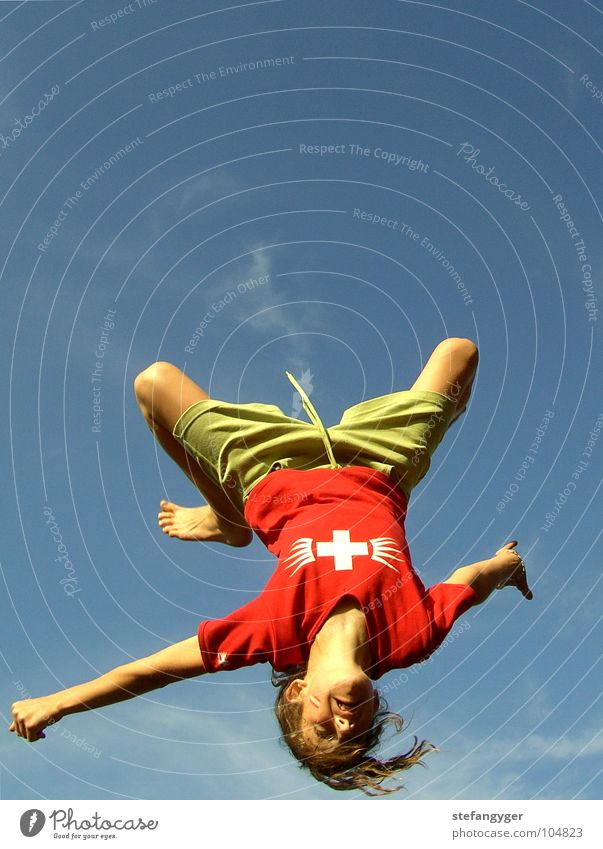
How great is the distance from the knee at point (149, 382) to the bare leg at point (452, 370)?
2.23 meters

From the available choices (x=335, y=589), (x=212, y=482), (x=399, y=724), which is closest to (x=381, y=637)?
(x=335, y=589)

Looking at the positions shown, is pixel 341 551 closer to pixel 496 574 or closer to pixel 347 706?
pixel 347 706

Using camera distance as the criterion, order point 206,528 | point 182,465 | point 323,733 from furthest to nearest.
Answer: point 206,528 < point 182,465 < point 323,733

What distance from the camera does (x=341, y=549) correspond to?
6.93 metres

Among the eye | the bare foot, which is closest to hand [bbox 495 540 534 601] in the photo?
the eye

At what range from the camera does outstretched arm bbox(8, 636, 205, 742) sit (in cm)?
639

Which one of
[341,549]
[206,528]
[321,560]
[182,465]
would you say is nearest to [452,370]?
[341,549]

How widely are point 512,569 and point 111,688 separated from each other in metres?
3.28

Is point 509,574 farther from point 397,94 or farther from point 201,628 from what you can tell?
point 397,94

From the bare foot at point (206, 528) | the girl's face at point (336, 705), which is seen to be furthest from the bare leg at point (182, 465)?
the girl's face at point (336, 705)

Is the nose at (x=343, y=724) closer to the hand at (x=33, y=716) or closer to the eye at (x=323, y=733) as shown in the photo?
the eye at (x=323, y=733)

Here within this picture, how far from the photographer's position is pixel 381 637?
6.69 metres

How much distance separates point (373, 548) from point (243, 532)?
190 cm

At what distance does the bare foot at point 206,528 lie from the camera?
27.8ft
